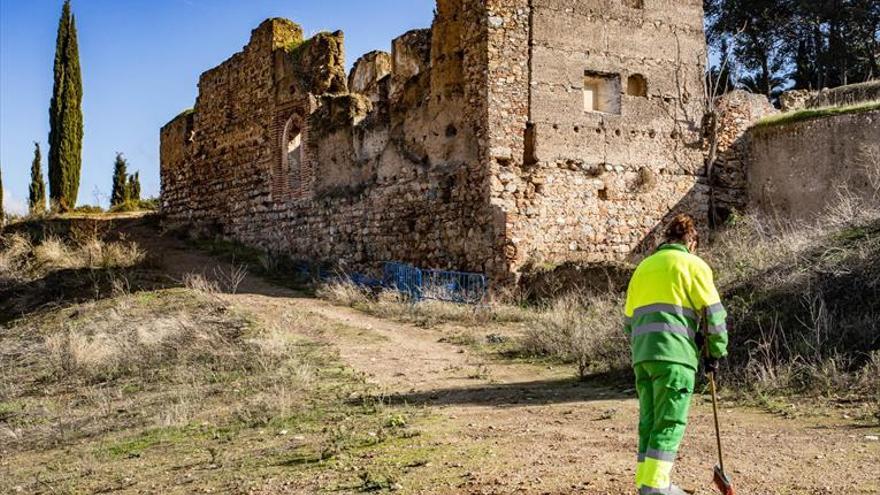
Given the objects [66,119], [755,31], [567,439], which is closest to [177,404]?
[567,439]

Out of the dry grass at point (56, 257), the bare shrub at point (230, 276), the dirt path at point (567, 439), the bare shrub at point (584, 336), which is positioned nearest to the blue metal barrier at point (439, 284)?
the bare shrub at point (584, 336)

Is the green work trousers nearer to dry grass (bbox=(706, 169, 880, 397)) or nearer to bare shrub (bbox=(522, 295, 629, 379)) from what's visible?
dry grass (bbox=(706, 169, 880, 397))

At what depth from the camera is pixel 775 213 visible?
17.1 meters

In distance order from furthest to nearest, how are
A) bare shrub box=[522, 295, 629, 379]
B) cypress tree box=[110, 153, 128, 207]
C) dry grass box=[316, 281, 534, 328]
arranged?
cypress tree box=[110, 153, 128, 207], dry grass box=[316, 281, 534, 328], bare shrub box=[522, 295, 629, 379]

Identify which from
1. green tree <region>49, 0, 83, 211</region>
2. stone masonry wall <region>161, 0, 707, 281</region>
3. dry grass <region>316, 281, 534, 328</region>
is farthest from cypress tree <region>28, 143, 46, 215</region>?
dry grass <region>316, 281, 534, 328</region>

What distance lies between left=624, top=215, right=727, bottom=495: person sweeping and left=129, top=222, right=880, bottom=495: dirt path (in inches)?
28.9

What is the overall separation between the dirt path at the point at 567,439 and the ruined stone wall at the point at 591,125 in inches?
211

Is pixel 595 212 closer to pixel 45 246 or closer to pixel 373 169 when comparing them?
pixel 373 169

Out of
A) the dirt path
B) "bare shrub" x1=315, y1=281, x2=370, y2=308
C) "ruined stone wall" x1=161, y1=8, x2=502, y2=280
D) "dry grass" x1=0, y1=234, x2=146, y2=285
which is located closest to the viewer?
the dirt path

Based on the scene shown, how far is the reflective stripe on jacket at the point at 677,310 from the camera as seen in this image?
550 cm

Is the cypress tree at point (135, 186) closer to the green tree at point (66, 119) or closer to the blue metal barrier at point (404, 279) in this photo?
the green tree at point (66, 119)

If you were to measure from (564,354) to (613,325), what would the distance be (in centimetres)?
72

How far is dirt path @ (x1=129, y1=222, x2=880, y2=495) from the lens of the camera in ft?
20.1

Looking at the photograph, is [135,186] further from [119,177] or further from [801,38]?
[801,38]
